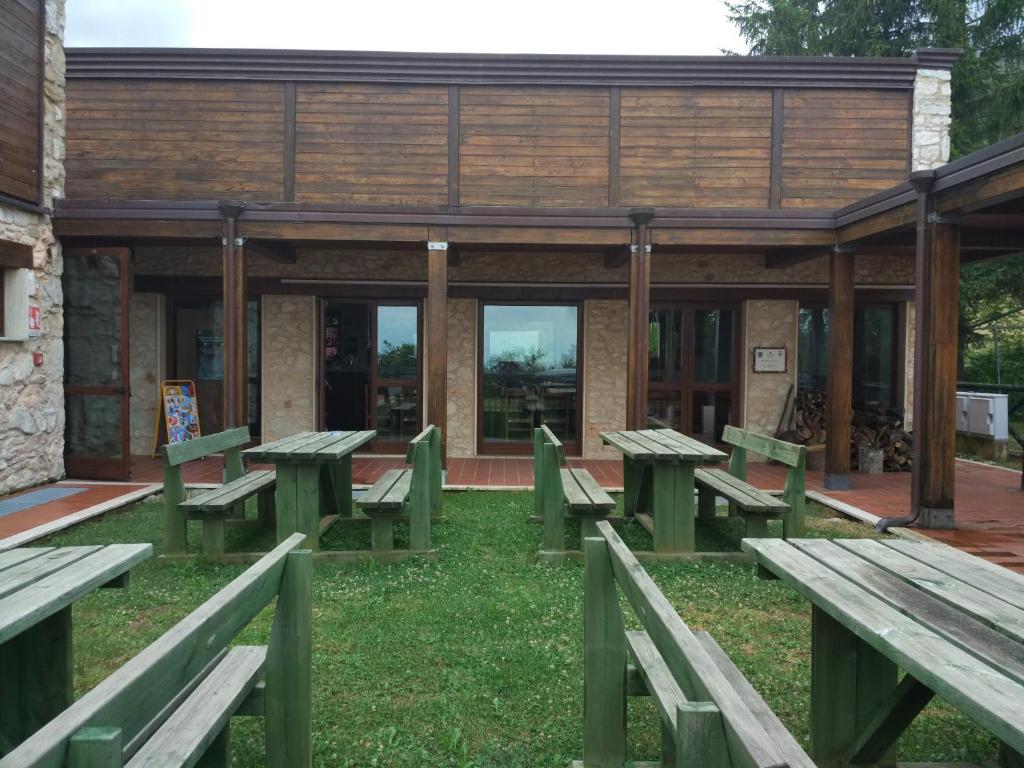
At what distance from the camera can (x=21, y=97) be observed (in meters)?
6.44

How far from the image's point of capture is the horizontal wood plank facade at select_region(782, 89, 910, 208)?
24.6 feet

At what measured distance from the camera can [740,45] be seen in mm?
18938

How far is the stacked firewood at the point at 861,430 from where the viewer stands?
8.41 m

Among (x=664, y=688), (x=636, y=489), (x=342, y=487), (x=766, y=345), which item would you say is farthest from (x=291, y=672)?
(x=766, y=345)

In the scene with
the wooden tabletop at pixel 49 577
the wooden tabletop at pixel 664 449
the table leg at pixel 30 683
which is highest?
the wooden tabletop at pixel 664 449

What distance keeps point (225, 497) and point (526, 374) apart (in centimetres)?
533

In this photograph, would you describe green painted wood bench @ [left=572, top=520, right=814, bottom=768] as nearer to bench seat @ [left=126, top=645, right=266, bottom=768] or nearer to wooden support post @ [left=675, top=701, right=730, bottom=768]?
wooden support post @ [left=675, top=701, right=730, bottom=768]

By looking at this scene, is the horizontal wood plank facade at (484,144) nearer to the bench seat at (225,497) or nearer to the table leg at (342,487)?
the table leg at (342,487)

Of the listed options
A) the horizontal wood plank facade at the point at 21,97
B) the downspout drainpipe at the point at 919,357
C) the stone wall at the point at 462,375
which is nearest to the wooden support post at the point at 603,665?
the downspout drainpipe at the point at 919,357

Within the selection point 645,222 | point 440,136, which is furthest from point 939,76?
point 440,136

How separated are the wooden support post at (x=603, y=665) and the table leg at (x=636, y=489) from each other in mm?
3264

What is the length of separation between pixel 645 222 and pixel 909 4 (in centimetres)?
1333

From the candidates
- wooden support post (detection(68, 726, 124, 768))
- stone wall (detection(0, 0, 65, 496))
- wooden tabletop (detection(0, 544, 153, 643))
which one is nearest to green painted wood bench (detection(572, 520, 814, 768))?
wooden support post (detection(68, 726, 124, 768))

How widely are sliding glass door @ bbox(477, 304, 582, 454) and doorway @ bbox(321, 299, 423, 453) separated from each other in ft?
3.14
